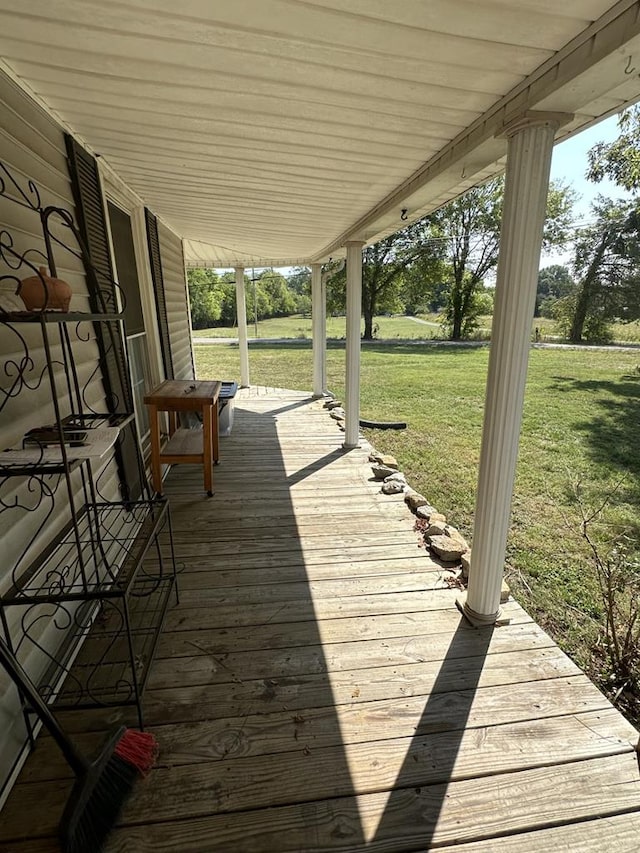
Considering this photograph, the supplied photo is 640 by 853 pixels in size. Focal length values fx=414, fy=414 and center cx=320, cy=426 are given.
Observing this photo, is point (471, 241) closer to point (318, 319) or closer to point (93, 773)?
point (318, 319)

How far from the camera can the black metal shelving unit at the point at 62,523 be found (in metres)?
1.36

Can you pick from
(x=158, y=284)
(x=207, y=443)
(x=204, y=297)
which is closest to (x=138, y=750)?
(x=207, y=443)

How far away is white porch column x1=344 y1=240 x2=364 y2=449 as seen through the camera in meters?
4.34

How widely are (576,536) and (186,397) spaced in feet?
11.5

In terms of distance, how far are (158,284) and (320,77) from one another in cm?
298

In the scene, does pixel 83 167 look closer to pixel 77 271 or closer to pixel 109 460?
pixel 77 271

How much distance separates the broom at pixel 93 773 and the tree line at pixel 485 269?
11.7 m

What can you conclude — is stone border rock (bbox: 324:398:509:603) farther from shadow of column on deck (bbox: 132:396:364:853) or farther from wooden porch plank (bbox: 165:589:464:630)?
shadow of column on deck (bbox: 132:396:364:853)

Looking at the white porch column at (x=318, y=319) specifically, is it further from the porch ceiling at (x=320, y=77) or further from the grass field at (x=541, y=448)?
the porch ceiling at (x=320, y=77)

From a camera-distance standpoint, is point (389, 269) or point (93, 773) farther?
point (389, 269)

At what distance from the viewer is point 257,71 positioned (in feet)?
4.67

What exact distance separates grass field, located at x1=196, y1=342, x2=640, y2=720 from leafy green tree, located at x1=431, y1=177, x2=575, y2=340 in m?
8.43

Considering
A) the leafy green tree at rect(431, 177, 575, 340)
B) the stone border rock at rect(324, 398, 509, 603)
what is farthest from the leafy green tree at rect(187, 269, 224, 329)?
the stone border rock at rect(324, 398, 509, 603)

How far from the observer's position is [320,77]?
145cm
